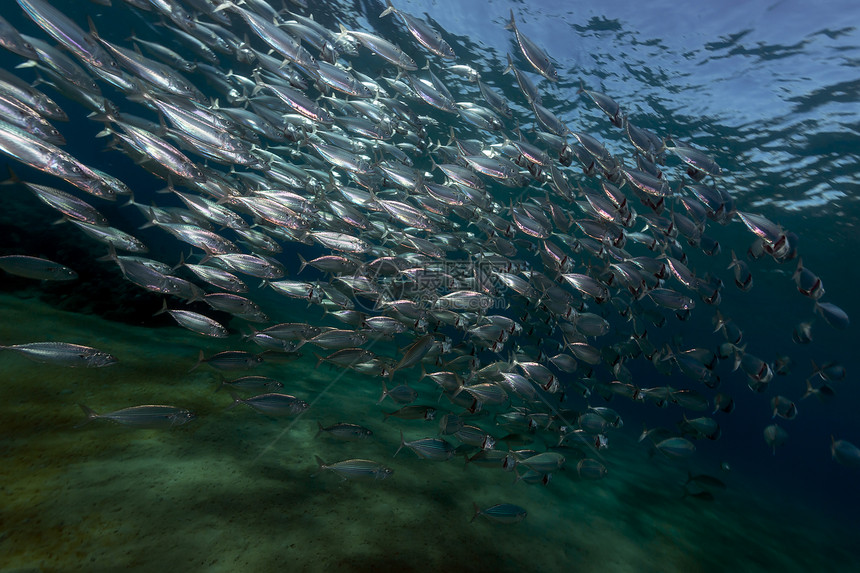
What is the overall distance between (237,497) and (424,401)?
7.82 meters

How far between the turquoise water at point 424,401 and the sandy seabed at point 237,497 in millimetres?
26

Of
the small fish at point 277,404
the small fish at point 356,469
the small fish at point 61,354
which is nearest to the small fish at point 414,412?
the small fish at point 356,469

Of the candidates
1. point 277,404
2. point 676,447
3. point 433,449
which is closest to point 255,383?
point 277,404

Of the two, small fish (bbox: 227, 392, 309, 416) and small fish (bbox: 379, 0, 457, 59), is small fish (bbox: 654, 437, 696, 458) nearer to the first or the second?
small fish (bbox: 227, 392, 309, 416)

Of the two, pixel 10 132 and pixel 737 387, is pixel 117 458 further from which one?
pixel 737 387

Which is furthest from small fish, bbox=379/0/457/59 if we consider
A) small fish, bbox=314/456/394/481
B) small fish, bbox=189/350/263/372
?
small fish, bbox=314/456/394/481

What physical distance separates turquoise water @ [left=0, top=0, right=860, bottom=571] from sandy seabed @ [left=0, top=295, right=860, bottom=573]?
3 centimetres

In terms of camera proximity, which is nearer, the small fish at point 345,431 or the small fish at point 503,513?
the small fish at point 503,513

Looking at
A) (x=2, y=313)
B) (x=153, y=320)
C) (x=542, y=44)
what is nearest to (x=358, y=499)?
(x=2, y=313)

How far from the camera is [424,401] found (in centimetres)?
1129

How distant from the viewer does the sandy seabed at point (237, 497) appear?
313 centimetres

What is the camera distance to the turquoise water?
3420 mm

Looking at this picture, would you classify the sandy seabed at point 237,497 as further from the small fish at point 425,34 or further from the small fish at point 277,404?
the small fish at point 425,34

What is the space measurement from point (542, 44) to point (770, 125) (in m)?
8.55
